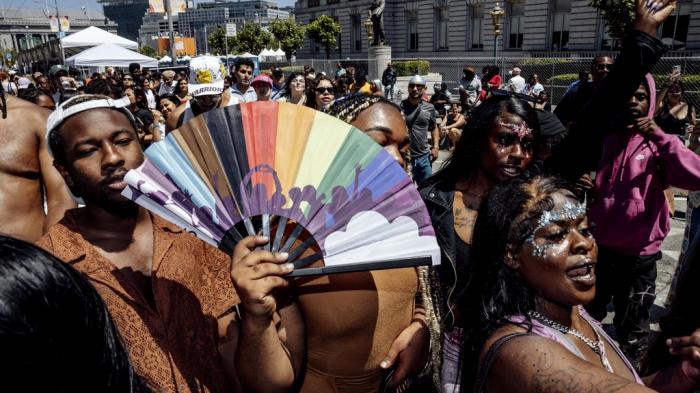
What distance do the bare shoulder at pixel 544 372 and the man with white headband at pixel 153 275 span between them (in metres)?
0.66

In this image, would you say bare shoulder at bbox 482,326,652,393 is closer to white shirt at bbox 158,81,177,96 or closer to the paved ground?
the paved ground

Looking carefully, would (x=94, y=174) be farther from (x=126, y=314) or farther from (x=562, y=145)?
(x=562, y=145)

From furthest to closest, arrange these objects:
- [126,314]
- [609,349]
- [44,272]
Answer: [609,349]
[126,314]
[44,272]

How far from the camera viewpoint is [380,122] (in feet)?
6.99

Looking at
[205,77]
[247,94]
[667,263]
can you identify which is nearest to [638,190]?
[667,263]

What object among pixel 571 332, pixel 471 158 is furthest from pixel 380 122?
pixel 571 332

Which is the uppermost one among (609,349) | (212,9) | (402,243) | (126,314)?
(212,9)

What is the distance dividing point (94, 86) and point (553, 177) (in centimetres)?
673

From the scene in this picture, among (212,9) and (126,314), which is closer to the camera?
(126,314)

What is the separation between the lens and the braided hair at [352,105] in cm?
220

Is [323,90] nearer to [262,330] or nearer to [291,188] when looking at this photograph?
[291,188]

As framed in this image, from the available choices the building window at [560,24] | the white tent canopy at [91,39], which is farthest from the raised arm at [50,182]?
the building window at [560,24]

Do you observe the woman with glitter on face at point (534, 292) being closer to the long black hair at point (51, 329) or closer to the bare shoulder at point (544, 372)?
the bare shoulder at point (544, 372)

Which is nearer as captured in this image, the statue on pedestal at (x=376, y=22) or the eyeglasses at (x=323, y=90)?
the eyeglasses at (x=323, y=90)
